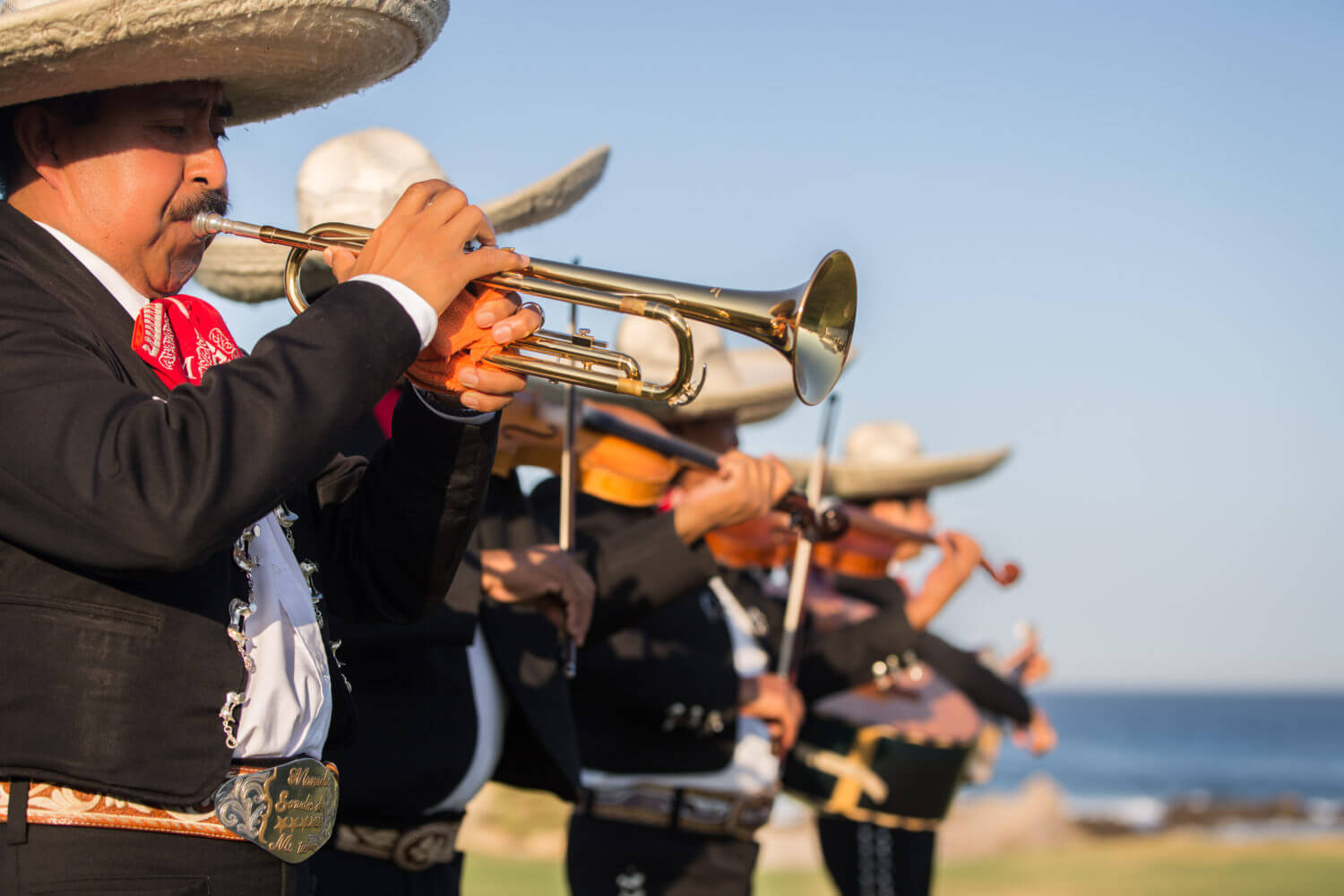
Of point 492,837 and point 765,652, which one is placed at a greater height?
point 765,652

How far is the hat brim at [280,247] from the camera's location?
375 centimetres

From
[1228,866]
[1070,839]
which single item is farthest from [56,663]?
[1070,839]

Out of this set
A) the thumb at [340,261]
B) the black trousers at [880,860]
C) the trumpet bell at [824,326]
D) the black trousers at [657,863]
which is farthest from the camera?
the black trousers at [880,860]

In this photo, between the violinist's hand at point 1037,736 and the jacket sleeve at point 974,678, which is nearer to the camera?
the jacket sleeve at point 974,678

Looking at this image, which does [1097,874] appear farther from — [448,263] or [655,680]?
[448,263]

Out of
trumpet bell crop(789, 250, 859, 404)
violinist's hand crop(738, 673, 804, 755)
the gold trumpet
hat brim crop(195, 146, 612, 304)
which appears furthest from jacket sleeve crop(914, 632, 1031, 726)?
the gold trumpet

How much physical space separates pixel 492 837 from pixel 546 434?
8136 mm

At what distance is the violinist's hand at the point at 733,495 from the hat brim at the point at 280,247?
0.90 metres

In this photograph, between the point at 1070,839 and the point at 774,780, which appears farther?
the point at 1070,839

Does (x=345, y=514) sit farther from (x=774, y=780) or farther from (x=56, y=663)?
(x=774, y=780)

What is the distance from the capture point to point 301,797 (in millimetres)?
1979

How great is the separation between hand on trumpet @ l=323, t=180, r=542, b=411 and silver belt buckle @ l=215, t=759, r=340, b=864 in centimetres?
58

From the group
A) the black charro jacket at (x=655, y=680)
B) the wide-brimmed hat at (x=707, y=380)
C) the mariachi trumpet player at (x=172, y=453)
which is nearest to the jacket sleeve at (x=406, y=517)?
the mariachi trumpet player at (x=172, y=453)

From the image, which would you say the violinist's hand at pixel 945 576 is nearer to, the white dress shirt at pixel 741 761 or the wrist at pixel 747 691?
the white dress shirt at pixel 741 761
